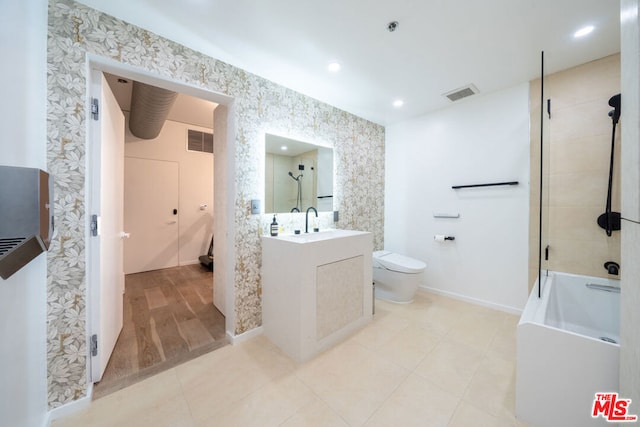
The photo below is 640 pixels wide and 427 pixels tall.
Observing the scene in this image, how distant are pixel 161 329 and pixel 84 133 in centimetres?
177

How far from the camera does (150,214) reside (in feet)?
13.2

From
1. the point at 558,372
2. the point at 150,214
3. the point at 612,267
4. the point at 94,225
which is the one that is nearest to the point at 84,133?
the point at 94,225

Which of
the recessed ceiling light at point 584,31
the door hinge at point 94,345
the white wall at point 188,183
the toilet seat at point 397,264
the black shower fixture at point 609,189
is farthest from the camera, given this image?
the white wall at point 188,183

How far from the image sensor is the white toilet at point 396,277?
2.56 meters

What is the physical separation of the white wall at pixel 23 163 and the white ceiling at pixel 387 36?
1.70 feet

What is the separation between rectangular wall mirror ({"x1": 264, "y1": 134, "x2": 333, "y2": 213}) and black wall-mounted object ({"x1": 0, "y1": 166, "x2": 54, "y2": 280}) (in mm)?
1404

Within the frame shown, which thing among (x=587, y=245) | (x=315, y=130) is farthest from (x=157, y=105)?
(x=587, y=245)

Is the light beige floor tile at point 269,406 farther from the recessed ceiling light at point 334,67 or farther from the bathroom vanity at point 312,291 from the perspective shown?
the recessed ceiling light at point 334,67

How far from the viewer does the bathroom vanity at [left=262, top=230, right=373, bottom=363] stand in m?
1.70

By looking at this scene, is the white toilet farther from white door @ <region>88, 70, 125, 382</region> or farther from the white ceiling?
white door @ <region>88, 70, 125, 382</region>

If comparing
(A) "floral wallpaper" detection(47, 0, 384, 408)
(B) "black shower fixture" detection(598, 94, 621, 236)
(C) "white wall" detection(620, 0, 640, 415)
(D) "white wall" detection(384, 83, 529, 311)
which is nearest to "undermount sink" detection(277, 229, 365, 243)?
(A) "floral wallpaper" detection(47, 0, 384, 408)

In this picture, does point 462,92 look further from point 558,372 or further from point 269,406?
point 269,406

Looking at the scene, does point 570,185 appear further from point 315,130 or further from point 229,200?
point 229,200

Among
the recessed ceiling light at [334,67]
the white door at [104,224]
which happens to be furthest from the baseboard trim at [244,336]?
the recessed ceiling light at [334,67]
